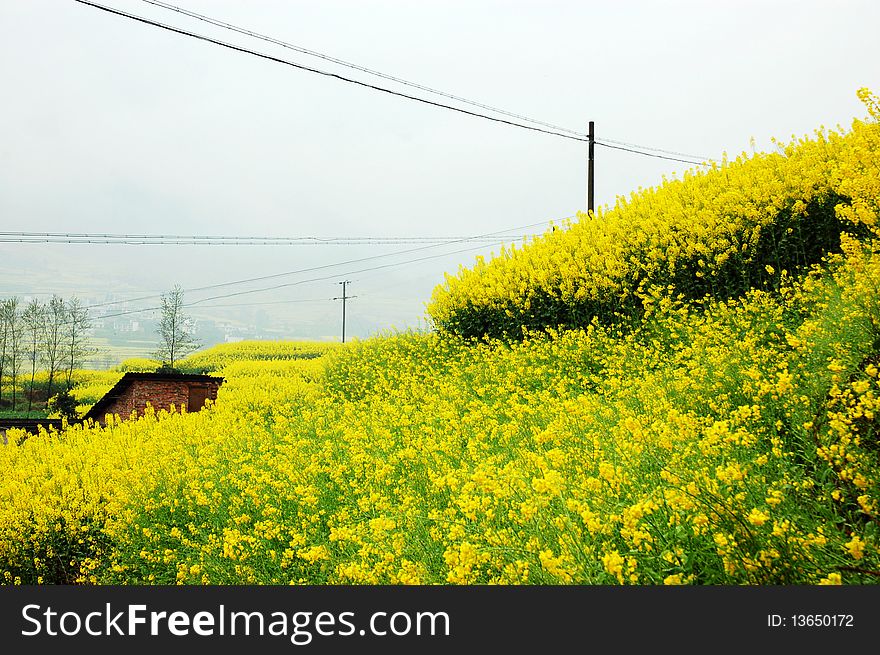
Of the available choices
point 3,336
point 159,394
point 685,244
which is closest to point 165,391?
point 159,394

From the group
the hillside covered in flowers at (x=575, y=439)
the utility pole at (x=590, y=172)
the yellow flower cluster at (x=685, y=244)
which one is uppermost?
the utility pole at (x=590, y=172)

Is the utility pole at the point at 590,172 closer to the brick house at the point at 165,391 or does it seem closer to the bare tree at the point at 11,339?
the brick house at the point at 165,391

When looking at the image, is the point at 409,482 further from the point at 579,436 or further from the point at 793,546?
the point at 793,546

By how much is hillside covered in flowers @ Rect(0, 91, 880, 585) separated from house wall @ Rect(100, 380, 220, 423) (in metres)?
0.67

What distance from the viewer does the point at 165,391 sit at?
11.9 m

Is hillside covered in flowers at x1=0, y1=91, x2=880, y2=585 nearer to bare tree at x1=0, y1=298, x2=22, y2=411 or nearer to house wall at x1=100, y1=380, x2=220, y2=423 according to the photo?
house wall at x1=100, y1=380, x2=220, y2=423

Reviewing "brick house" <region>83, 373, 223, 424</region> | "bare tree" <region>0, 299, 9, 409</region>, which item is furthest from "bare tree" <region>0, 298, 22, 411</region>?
"brick house" <region>83, 373, 223, 424</region>

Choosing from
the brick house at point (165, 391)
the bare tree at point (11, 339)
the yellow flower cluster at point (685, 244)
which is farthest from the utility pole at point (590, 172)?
the bare tree at point (11, 339)

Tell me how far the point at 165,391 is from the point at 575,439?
8.93m

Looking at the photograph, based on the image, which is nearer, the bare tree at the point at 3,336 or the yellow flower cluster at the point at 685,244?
the yellow flower cluster at the point at 685,244

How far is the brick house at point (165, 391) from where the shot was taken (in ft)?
39.0

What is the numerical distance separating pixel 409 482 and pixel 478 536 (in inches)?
59.6

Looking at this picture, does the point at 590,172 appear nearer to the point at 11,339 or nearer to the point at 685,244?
the point at 685,244

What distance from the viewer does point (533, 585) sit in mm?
2957
